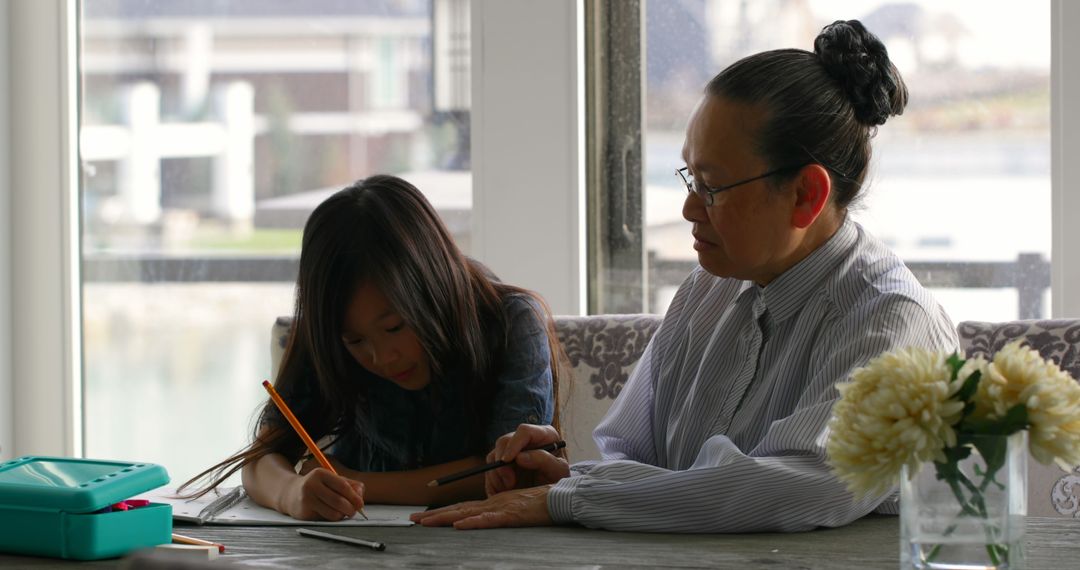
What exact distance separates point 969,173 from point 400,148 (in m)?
1.25

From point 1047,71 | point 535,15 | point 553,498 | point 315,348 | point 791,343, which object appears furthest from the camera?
point 535,15

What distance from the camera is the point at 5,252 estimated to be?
3.00 m

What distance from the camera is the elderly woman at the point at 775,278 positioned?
144 cm

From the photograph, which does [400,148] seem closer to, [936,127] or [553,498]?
[936,127]

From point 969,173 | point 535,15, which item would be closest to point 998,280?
point 969,173

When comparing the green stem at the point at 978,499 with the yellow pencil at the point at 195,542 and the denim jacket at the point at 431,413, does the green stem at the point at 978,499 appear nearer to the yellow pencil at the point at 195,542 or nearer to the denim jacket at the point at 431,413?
the yellow pencil at the point at 195,542

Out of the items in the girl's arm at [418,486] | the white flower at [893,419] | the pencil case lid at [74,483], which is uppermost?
the white flower at [893,419]

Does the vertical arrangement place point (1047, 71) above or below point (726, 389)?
above

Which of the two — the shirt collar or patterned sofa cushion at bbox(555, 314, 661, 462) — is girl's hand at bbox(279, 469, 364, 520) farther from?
patterned sofa cushion at bbox(555, 314, 661, 462)

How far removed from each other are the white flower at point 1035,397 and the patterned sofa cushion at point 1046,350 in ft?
2.95

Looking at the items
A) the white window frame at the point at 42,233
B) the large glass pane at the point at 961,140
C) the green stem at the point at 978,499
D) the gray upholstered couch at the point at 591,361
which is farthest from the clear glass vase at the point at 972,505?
the white window frame at the point at 42,233

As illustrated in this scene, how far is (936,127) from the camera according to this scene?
255 centimetres

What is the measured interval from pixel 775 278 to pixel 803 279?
1.9 inches

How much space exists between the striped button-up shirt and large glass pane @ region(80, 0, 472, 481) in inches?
44.6
